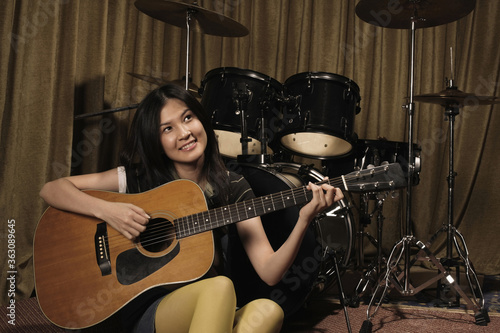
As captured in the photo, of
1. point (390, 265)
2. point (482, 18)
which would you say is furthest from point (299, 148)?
point (482, 18)

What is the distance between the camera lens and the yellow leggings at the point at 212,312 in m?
1.30

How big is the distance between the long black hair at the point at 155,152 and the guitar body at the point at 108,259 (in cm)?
11

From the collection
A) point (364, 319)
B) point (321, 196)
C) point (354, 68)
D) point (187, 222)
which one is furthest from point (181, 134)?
point (354, 68)

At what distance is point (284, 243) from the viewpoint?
1.49 m

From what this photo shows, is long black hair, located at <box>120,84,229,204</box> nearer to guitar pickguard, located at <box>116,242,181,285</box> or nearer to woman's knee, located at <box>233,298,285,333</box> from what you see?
guitar pickguard, located at <box>116,242,181,285</box>

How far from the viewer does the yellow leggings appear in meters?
1.30

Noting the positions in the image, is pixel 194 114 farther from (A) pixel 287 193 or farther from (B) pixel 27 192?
(B) pixel 27 192

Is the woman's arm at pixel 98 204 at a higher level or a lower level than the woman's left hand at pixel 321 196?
lower

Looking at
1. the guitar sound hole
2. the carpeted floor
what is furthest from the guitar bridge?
the carpeted floor

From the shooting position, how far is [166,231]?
1530mm

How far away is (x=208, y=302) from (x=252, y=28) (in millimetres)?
3032

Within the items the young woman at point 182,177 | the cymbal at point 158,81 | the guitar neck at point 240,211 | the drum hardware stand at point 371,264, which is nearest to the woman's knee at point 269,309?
the young woman at point 182,177

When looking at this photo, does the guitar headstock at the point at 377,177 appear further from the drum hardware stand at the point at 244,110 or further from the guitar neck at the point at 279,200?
the drum hardware stand at the point at 244,110

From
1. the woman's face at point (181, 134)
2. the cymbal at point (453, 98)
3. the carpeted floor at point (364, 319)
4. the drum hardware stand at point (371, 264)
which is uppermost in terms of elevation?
the cymbal at point (453, 98)
